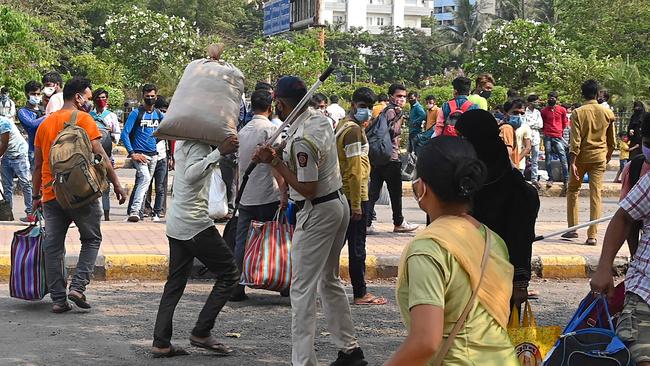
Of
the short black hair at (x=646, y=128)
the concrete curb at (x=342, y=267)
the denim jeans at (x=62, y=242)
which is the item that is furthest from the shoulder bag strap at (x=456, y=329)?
the concrete curb at (x=342, y=267)

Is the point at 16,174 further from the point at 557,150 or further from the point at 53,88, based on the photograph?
the point at 557,150

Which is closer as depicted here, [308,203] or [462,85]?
[308,203]

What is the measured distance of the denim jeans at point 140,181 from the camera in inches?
506

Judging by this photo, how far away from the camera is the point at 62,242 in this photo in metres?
7.98

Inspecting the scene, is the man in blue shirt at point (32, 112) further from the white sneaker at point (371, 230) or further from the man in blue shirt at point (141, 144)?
the white sneaker at point (371, 230)

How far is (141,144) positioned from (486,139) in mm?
8391

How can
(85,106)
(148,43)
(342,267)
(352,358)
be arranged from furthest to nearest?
(148,43)
(85,106)
(342,267)
(352,358)

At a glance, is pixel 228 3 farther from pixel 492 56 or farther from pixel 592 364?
pixel 592 364

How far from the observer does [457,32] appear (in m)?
90.4

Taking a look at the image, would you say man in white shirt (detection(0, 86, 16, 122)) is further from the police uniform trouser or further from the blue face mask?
the police uniform trouser

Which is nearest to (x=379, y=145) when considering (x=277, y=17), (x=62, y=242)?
(x=62, y=242)

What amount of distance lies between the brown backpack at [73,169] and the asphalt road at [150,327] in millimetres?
953

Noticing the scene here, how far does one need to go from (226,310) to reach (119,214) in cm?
621

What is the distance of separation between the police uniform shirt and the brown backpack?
2.11 metres
